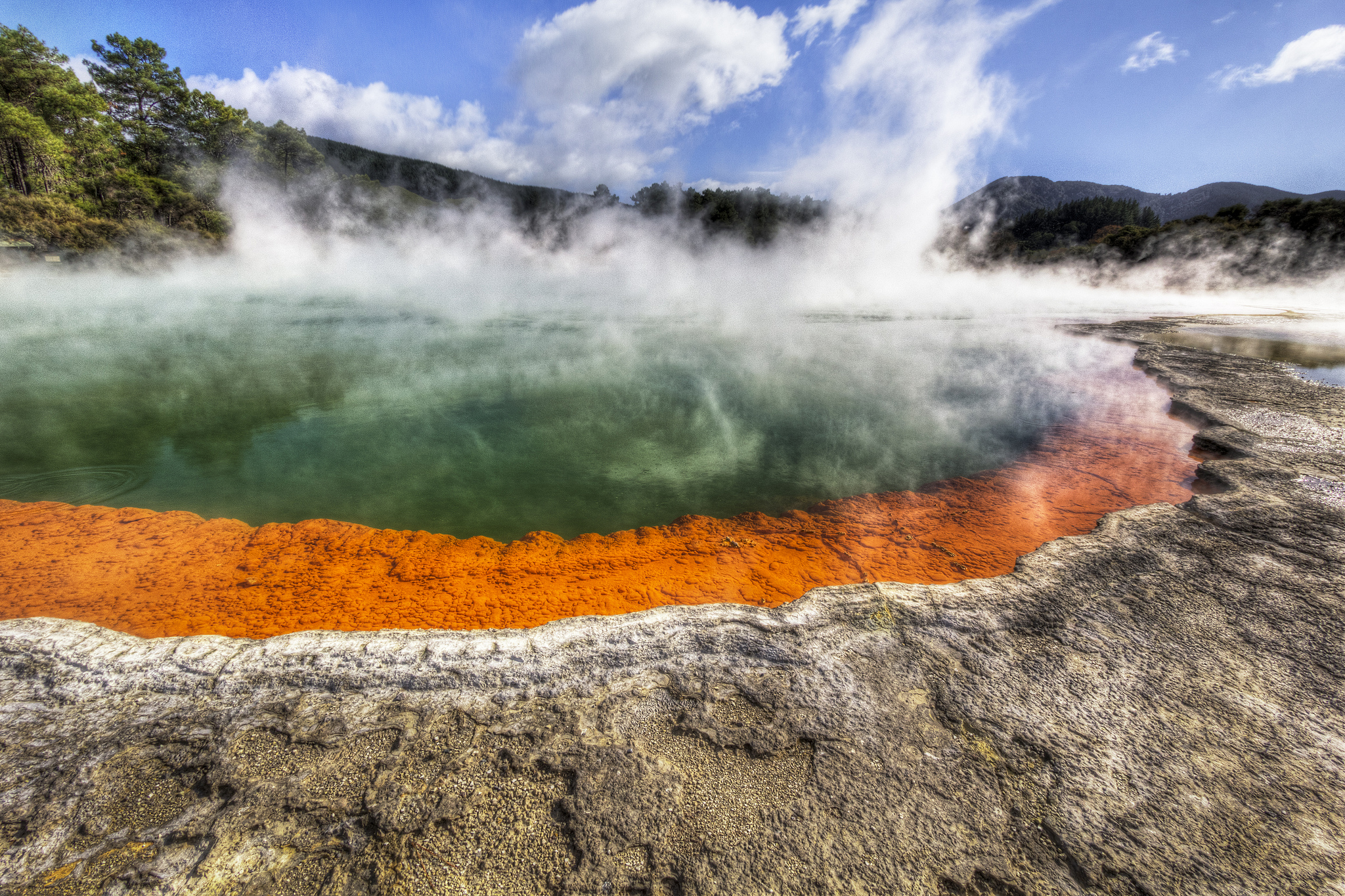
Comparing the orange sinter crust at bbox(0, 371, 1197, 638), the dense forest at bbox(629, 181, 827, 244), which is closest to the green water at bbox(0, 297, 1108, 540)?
the orange sinter crust at bbox(0, 371, 1197, 638)

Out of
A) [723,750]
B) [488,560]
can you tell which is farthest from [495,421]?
[723,750]

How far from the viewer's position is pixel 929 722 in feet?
5.61

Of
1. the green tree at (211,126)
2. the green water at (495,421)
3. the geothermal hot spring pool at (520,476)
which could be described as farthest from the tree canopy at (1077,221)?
the green tree at (211,126)

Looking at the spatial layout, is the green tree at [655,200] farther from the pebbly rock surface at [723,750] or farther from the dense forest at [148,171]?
the pebbly rock surface at [723,750]

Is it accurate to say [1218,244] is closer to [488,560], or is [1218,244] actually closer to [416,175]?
[488,560]

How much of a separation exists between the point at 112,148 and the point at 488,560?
1266 inches

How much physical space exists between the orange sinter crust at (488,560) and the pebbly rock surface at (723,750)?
0.91 metres

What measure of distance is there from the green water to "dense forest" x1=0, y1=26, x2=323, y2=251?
34.8ft

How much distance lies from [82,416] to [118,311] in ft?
38.8

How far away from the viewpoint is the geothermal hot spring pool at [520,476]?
3.25 m

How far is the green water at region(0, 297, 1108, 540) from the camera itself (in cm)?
448

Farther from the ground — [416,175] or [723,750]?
[416,175]

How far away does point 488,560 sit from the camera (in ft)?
11.8

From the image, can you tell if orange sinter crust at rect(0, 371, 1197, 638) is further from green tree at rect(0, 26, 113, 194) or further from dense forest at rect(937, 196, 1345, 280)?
dense forest at rect(937, 196, 1345, 280)
